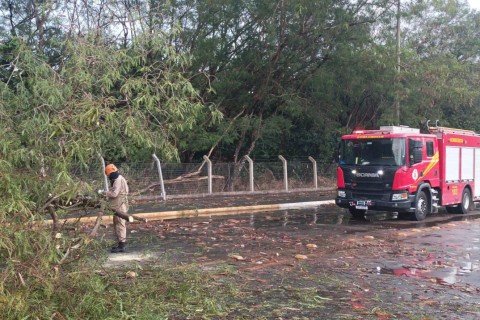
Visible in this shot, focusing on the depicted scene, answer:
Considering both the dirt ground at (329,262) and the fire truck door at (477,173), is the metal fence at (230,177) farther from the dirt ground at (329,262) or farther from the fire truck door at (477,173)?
the fire truck door at (477,173)

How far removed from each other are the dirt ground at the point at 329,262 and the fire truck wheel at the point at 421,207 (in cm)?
28

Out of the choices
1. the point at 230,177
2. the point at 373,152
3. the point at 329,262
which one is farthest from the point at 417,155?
the point at 230,177

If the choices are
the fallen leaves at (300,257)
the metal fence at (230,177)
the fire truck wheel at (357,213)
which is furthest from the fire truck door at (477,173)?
the fallen leaves at (300,257)

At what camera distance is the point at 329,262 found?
921 centimetres

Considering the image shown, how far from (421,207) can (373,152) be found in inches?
85.5

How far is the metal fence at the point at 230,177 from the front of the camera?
21.4 meters

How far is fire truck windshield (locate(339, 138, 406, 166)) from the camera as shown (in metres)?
14.9

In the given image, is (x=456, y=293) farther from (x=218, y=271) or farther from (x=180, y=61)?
(x=180, y=61)

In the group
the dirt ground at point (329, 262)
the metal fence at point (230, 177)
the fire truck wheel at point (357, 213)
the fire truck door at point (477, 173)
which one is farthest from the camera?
the metal fence at point (230, 177)

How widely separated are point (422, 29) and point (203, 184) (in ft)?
59.2

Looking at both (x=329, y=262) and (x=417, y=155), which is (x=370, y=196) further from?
(x=329, y=262)

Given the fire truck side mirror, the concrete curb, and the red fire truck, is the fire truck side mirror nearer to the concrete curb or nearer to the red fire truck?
the red fire truck

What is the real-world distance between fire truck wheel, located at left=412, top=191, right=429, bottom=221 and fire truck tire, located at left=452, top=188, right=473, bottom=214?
274 centimetres

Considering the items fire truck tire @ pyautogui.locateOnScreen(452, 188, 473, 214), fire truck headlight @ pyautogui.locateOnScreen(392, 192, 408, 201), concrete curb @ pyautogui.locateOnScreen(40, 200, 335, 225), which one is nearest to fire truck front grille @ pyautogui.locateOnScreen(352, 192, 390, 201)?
fire truck headlight @ pyautogui.locateOnScreen(392, 192, 408, 201)
